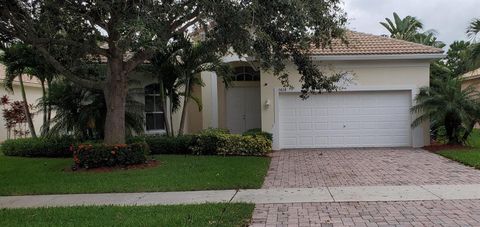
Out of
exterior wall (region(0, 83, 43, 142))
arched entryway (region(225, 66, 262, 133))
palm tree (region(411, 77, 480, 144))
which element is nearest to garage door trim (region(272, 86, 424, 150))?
palm tree (region(411, 77, 480, 144))

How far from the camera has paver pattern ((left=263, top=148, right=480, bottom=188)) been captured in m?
10.9

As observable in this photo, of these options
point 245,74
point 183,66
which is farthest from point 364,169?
point 245,74

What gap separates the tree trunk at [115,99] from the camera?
44.6 ft

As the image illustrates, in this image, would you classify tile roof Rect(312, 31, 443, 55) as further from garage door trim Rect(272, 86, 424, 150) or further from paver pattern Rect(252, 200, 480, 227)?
paver pattern Rect(252, 200, 480, 227)

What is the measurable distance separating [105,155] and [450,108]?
35.0 feet

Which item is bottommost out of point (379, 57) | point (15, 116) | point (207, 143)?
Answer: point (207, 143)

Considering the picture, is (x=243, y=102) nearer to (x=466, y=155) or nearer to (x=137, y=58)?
(x=137, y=58)

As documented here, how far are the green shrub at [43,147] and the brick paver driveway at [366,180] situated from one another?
22.6 ft

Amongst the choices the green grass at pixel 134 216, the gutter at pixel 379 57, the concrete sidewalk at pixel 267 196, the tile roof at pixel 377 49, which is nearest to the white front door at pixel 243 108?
the tile roof at pixel 377 49

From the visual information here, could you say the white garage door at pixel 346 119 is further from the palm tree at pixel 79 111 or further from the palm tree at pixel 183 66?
the palm tree at pixel 79 111

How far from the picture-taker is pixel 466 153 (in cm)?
1510

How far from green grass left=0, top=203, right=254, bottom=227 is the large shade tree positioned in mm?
3000

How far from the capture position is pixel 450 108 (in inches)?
640

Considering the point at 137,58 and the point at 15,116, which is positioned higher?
the point at 137,58
